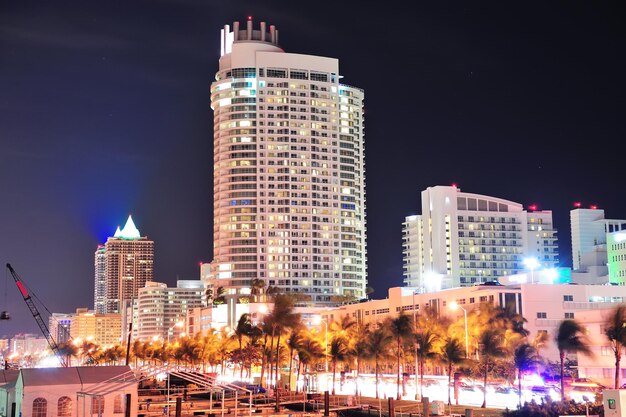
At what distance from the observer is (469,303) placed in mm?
156750

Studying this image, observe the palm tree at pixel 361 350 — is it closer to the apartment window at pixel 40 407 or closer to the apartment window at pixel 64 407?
the apartment window at pixel 64 407

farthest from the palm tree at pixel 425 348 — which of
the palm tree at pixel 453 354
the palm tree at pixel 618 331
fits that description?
the palm tree at pixel 618 331

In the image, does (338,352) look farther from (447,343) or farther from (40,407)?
(40,407)

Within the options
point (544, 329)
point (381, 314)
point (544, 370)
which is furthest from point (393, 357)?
point (381, 314)

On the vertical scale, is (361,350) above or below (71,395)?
above

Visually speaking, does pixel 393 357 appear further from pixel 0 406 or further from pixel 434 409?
pixel 0 406

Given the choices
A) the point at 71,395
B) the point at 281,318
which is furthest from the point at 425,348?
the point at 71,395

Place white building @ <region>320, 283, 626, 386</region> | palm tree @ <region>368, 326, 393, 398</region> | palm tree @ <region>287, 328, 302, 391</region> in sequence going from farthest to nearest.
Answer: white building @ <region>320, 283, 626, 386</region> < palm tree @ <region>287, 328, 302, 391</region> < palm tree @ <region>368, 326, 393, 398</region>

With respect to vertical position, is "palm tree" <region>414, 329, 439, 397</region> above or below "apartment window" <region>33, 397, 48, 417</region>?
above

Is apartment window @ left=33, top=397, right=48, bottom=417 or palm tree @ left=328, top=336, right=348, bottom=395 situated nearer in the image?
apartment window @ left=33, top=397, right=48, bottom=417

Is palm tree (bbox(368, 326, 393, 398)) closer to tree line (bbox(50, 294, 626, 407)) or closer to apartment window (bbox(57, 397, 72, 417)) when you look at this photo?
tree line (bbox(50, 294, 626, 407))

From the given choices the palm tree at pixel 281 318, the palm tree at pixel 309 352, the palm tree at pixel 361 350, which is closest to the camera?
the palm tree at pixel 361 350

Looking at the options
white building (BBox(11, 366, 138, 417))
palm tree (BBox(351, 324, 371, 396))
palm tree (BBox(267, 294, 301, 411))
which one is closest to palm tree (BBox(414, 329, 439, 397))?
palm tree (BBox(351, 324, 371, 396))

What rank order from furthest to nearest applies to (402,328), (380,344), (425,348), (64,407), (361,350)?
(361,350)
(380,344)
(402,328)
(425,348)
(64,407)
